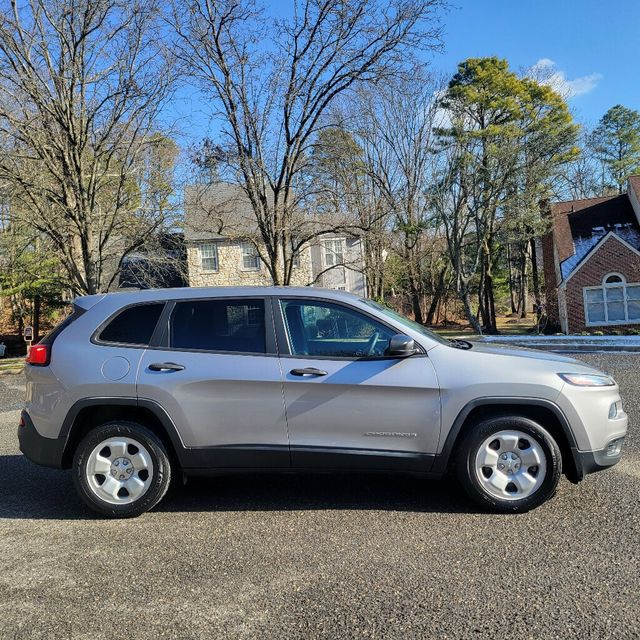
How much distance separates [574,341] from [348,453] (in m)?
15.1

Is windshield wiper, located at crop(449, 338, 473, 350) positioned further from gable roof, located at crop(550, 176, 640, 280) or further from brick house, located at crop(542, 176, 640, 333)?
gable roof, located at crop(550, 176, 640, 280)

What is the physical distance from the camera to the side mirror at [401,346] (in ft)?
13.1

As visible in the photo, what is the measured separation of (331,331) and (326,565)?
5.77ft

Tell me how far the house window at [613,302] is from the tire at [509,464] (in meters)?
24.7

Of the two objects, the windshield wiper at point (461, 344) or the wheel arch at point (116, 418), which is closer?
the wheel arch at point (116, 418)

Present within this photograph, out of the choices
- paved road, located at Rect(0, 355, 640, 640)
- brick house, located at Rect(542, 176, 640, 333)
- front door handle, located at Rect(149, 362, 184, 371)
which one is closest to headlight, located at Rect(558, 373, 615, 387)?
paved road, located at Rect(0, 355, 640, 640)

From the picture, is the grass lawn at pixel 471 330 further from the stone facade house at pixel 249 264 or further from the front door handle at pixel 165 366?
the front door handle at pixel 165 366

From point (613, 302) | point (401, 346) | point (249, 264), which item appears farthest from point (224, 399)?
point (249, 264)

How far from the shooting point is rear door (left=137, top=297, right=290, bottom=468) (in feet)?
13.5

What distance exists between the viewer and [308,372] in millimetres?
4070

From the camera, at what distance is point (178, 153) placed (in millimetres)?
17156

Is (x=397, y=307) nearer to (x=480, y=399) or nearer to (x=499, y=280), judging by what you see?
(x=499, y=280)

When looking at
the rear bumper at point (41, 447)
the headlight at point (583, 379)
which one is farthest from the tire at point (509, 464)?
the rear bumper at point (41, 447)

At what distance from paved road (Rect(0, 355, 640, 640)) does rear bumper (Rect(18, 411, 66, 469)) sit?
458 millimetres
